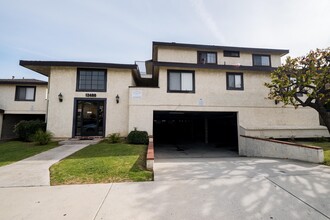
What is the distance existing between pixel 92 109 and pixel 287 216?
11.9 metres

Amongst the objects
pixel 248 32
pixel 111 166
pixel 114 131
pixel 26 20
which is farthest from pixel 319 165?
pixel 26 20

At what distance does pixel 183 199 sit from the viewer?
3604mm

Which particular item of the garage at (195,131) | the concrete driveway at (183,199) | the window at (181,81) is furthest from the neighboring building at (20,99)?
the concrete driveway at (183,199)

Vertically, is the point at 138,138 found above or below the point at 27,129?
below

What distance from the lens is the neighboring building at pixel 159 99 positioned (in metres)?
11.7

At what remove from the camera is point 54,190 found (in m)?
4.05

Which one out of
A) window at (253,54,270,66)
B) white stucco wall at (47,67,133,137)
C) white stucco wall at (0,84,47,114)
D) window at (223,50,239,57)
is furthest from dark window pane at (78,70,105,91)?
window at (253,54,270,66)

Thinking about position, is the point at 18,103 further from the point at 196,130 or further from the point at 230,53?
the point at 230,53

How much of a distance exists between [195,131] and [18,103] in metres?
19.6

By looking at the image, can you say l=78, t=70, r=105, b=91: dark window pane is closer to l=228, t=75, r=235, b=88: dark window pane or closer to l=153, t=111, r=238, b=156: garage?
l=153, t=111, r=238, b=156: garage

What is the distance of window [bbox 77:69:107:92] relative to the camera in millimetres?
12180

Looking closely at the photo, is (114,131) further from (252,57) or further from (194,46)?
(252,57)

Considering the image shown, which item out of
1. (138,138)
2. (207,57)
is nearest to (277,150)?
(138,138)

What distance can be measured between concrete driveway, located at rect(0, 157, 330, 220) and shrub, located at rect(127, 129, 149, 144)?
5.59 metres
